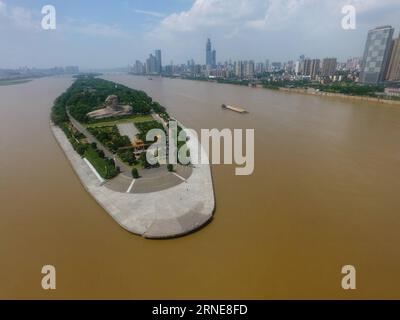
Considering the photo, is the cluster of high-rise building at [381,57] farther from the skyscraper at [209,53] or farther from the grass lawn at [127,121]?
the skyscraper at [209,53]

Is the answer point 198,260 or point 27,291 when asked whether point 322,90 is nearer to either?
point 198,260

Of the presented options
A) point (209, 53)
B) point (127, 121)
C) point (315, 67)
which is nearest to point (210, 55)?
point (209, 53)

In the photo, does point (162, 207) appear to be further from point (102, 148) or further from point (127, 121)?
point (127, 121)

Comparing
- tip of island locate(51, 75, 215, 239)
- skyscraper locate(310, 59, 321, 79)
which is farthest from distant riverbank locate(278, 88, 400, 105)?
tip of island locate(51, 75, 215, 239)

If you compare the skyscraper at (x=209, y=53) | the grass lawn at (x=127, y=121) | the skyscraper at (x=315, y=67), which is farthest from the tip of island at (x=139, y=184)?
the skyscraper at (x=209, y=53)

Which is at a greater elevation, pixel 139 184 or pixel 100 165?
pixel 100 165

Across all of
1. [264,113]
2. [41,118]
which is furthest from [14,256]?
[264,113]
